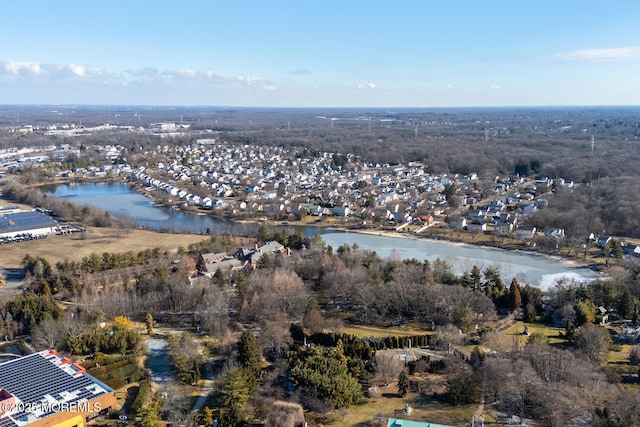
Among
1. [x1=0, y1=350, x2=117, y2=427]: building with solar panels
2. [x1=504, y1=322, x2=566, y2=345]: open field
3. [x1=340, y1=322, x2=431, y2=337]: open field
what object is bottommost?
[x1=340, y1=322, x2=431, y2=337]: open field

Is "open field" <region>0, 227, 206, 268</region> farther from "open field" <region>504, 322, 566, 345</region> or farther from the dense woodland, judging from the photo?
"open field" <region>504, 322, 566, 345</region>

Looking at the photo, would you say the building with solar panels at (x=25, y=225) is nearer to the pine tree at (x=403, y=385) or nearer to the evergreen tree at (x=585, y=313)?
the pine tree at (x=403, y=385)

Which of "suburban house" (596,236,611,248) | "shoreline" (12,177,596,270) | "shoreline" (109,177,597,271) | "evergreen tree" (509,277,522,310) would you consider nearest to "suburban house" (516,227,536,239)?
"shoreline" (12,177,596,270)

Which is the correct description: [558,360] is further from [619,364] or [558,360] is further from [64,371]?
[64,371]

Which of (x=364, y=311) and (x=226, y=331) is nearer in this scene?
(x=226, y=331)

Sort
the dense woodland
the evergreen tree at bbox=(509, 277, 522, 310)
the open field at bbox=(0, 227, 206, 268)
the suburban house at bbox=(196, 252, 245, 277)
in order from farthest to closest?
1. the open field at bbox=(0, 227, 206, 268)
2. the suburban house at bbox=(196, 252, 245, 277)
3. the evergreen tree at bbox=(509, 277, 522, 310)
4. the dense woodland

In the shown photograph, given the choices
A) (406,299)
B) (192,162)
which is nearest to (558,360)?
(406,299)

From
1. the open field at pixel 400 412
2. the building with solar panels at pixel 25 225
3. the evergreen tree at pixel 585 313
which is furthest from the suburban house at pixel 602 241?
the building with solar panels at pixel 25 225
